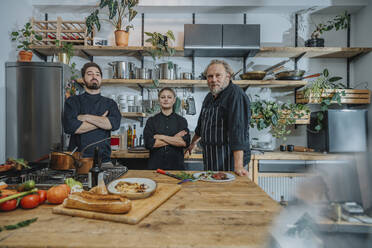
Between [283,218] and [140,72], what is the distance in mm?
2789

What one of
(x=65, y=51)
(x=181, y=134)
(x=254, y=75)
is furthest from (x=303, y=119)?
(x=65, y=51)

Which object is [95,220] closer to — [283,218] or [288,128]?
[283,218]

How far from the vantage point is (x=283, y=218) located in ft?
0.85

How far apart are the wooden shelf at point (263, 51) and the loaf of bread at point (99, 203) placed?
7.76 ft

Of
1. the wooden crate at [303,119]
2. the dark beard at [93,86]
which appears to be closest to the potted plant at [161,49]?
the dark beard at [93,86]

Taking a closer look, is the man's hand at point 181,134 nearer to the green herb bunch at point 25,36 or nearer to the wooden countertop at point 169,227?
the wooden countertop at point 169,227

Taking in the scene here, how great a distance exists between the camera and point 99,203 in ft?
2.59

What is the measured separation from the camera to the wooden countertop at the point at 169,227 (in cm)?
63

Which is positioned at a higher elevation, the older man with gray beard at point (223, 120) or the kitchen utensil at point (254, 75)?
the kitchen utensil at point (254, 75)

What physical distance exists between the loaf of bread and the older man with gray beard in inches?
40.3

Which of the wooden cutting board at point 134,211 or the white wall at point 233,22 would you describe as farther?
the white wall at point 233,22

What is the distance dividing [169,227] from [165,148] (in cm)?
146

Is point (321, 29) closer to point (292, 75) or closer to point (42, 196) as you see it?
point (292, 75)

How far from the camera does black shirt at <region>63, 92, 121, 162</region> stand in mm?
1891
